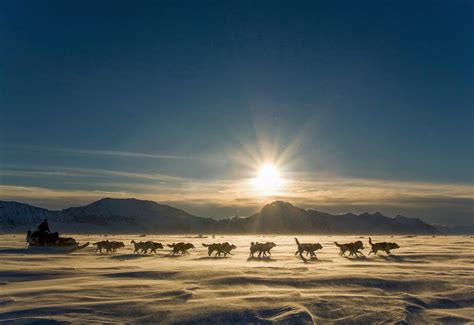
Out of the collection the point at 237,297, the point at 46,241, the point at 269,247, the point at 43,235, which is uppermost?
the point at 43,235

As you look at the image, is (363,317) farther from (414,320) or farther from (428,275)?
(428,275)

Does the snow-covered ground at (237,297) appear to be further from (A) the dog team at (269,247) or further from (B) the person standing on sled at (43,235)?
(B) the person standing on sled at (43,235)

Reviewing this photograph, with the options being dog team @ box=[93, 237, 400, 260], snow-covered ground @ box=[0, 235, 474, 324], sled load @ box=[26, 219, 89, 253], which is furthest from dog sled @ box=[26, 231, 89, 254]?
snow-covered ground @ box=[0, 235, 474, 324]

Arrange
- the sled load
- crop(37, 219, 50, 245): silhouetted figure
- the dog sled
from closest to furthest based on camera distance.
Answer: the dog sled, the sled load, crop(37, 219, 50, 245): silhouetted figure

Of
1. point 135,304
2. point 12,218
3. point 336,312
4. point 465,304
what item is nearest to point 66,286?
point 135,304

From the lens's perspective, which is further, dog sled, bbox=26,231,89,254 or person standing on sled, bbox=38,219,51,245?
person standing on sled, bbox=38,219,51,245

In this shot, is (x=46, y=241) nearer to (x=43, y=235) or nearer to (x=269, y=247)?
(x=43, y=235)

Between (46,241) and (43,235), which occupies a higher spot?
(43,235)

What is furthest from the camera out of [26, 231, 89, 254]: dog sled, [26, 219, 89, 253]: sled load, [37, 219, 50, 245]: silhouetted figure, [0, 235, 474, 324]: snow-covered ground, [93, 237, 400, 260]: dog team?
[37, 219, 50, 245]: silhouetted figure

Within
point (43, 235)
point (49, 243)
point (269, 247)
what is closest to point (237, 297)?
point (269, 247)

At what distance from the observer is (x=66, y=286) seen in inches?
505

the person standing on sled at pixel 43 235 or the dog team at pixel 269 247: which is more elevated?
the person standing on sled at pixel 43 235

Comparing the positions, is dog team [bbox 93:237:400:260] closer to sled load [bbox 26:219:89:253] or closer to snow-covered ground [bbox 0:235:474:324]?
sled load [bbox 26:219:89:253]

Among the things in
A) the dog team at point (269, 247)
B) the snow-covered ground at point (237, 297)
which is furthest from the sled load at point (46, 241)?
the snow-covered ground at point (237, 297)
